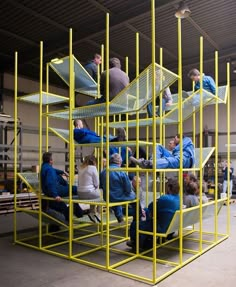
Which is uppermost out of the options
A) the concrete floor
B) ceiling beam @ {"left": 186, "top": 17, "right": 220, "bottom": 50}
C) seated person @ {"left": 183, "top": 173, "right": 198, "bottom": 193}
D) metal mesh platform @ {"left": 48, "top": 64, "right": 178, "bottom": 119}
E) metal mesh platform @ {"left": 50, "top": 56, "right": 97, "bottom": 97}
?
ceiling beam @ {"left": 186, "top": 17, "right": 220, "bottom": 50}

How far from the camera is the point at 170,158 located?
4.20 metres

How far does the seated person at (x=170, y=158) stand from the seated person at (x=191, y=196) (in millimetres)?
515

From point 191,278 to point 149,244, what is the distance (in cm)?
123

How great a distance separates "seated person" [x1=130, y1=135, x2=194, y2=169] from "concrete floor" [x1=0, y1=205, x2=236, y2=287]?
1345 mm

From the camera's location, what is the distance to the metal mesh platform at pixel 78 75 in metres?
4.87

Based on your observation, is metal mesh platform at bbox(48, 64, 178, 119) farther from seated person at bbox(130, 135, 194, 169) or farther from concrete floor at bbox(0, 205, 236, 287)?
concrete floor at bbox(0, 205, 236, 287)

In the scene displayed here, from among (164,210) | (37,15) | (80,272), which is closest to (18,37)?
(37,15)

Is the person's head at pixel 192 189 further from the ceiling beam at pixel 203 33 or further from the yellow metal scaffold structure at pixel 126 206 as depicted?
the ceiling beam at pixel 203 33

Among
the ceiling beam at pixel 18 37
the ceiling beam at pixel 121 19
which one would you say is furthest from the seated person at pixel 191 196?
the ceiling beam at pixel 18 37

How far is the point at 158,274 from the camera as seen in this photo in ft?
12.6

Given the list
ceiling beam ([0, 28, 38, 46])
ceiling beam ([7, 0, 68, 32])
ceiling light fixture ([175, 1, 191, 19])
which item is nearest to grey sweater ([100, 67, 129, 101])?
ceiling light fixture ([175, 1, 191, 19])

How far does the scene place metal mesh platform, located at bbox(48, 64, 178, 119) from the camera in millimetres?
3881

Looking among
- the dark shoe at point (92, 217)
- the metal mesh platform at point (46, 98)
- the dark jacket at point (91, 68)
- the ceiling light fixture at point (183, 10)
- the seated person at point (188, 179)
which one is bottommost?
the dark shoe at point (92, 217)

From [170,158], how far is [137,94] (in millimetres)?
952
